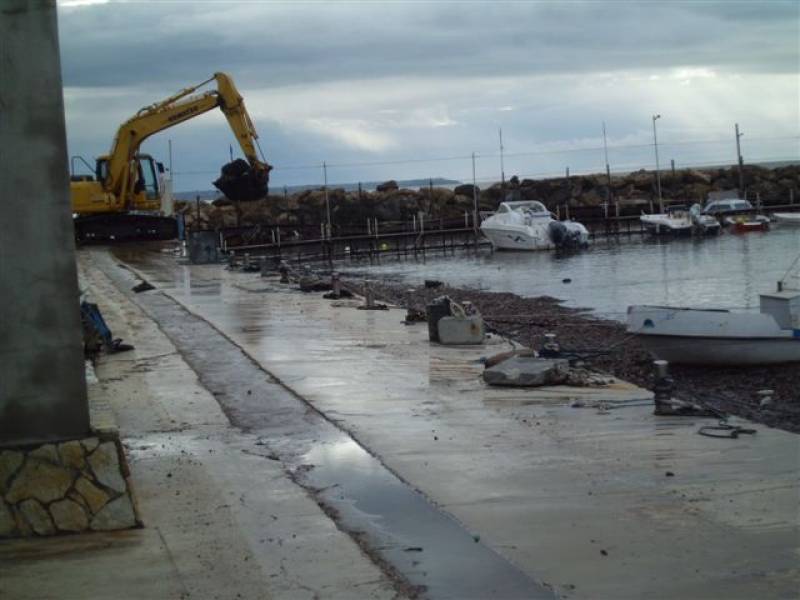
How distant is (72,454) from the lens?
7.43 m

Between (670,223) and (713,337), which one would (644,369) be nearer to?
(713,337)

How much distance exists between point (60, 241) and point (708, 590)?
4.49m

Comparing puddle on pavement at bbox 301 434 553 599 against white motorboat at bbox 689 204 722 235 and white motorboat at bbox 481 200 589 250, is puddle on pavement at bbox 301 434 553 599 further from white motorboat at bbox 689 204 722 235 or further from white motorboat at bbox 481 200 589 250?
white motorboat at bbox 689 204 722 235

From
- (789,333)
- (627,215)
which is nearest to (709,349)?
(789,333)

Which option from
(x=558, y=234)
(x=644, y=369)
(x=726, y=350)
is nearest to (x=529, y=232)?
(x=558, y=234)

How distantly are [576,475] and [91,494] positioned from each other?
12.4 ft

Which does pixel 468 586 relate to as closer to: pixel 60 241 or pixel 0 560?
pixel 0 560

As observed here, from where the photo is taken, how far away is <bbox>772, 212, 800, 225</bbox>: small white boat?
213 feet

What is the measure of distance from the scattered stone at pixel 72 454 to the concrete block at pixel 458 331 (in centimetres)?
1014

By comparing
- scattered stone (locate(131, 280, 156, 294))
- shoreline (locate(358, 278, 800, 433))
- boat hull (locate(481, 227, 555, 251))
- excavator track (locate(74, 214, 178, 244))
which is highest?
excavator track (locate(74, 214, 178, 244))

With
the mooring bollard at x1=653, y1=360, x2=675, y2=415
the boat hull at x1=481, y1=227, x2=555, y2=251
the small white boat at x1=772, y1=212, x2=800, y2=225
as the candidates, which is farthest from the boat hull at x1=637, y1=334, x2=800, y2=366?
the small white boat at x1=772, y1=212, x2=800, y2=225

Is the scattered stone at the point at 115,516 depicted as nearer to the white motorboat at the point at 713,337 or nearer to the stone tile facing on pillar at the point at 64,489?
the stone tile facing on pillar at the point at 64,489

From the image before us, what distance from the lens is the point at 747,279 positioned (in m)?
40.2

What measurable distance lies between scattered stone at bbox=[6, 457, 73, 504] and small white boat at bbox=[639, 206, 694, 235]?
191ft
